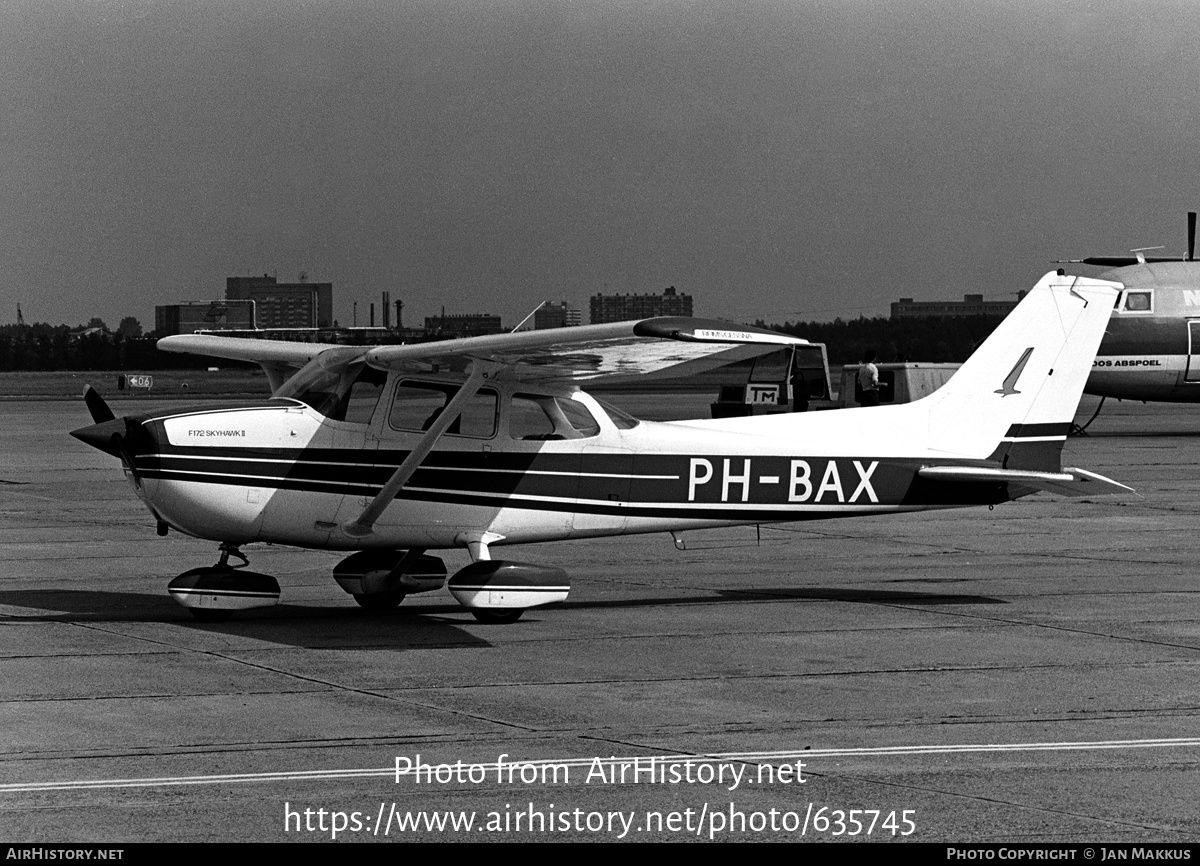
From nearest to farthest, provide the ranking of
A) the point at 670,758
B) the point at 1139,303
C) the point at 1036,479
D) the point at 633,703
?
the point at 670,758 < the point at 633,703 < the point at 1036,479 < the point at 1139,303

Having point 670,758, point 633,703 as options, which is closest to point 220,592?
point 633,703

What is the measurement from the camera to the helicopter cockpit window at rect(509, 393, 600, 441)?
11953 millimetres

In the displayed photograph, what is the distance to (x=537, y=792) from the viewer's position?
6.59 metres

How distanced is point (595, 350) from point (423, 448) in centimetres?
150

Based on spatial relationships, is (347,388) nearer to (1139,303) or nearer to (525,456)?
(525,456)

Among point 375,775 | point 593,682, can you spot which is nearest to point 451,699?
point 593,682

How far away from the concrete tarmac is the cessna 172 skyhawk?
0.62 metres

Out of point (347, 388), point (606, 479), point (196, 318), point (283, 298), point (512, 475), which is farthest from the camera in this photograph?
point (283, 298)

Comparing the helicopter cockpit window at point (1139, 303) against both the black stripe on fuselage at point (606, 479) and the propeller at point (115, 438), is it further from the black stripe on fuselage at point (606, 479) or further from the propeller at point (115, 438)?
the propeller at point (115, 438)

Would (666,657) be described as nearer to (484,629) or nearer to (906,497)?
(484,629)

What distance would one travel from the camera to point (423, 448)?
11297mm

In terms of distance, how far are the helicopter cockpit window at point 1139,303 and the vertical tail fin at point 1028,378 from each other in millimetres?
20644

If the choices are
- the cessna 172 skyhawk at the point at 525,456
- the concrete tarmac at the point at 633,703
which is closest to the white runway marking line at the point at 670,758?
the concrete tarmac at the point at 633,703
